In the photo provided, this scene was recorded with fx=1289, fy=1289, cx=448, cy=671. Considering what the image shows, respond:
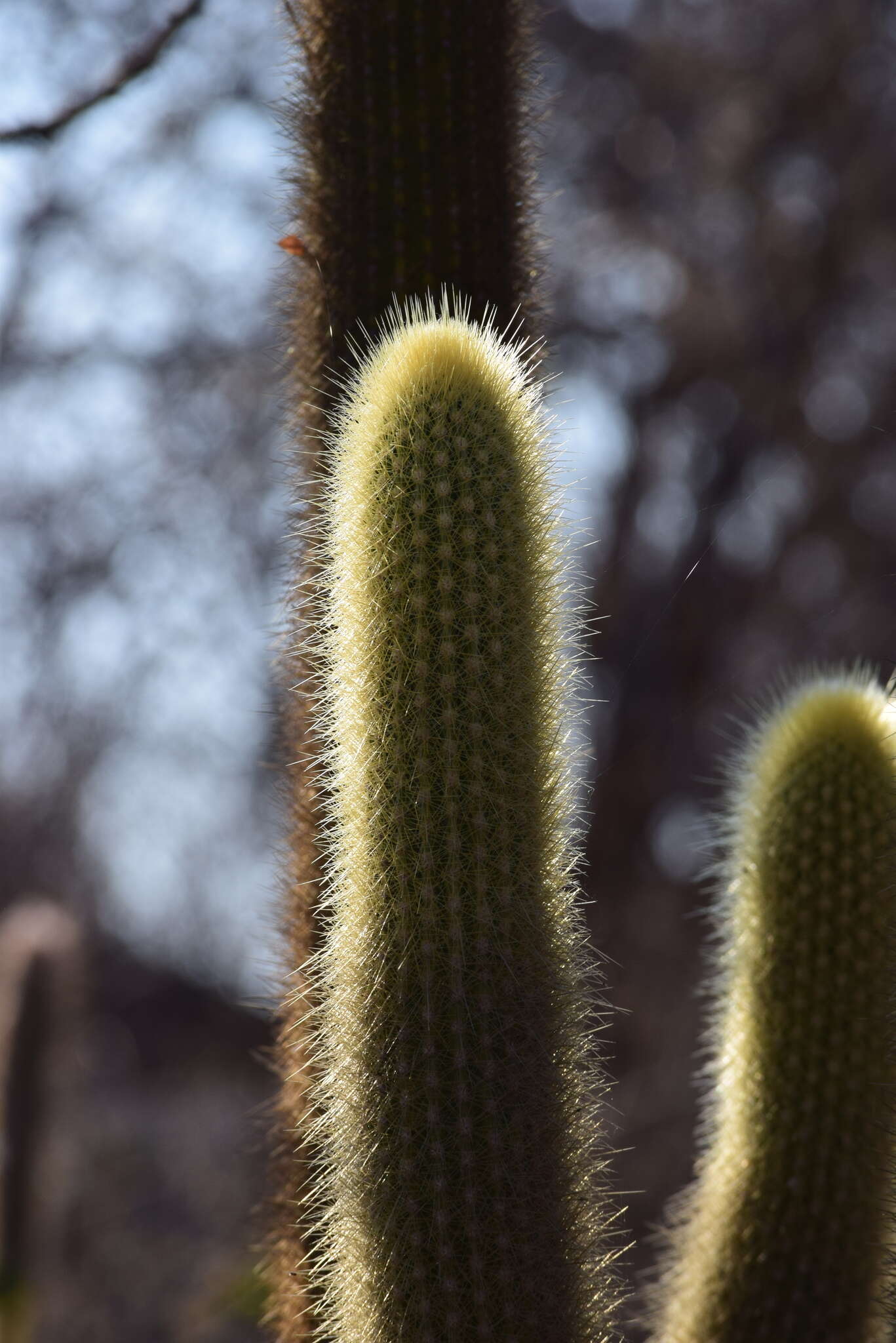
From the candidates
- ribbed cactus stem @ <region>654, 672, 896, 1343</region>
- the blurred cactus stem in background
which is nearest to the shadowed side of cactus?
ribbed cactus stem @ <region>654, 672, 896, 1343</region>

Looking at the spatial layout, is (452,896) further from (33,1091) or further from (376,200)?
(33,1091)

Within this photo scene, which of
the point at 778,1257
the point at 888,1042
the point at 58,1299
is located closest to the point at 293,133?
the point at 888,1042

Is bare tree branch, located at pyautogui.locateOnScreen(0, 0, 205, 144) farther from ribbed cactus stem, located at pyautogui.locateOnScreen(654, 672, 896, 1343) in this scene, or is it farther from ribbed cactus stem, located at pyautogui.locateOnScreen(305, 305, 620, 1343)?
ribbed cactus stem, located at pyautogui.locateOnScreen(654, 672, 896, 1343)

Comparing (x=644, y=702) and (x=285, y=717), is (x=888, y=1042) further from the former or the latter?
(x=644, y=702)

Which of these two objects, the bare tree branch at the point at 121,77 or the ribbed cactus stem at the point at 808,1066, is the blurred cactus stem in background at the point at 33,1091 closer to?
the ribbed cactus stem at the point at 808,1066

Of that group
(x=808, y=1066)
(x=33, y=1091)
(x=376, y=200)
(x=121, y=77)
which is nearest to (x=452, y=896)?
(x=808, y=1066)

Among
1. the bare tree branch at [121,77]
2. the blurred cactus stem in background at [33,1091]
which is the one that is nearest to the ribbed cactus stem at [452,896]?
the bare tree branch at [121,77]

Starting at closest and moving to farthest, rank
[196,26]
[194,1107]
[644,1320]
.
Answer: [644,1320], [196,26], [194,1107]
